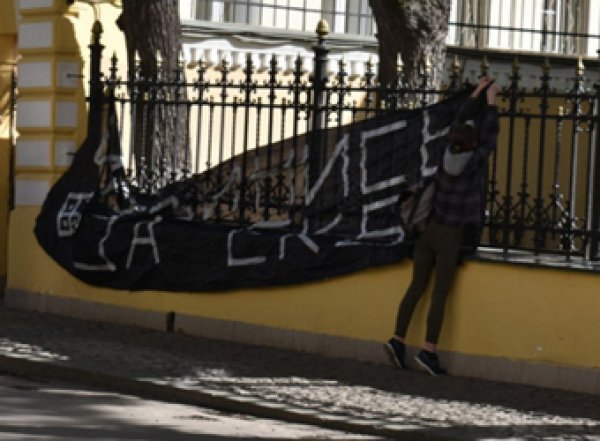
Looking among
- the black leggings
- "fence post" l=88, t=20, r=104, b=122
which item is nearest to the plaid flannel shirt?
the black leggings

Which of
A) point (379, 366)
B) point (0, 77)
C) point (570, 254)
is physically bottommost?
point (379, 366)

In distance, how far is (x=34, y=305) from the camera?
61.4 feet

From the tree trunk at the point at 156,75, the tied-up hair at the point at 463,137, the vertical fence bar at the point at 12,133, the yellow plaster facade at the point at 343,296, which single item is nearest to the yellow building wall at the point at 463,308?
the yellow plaster facade at the point at 343,296

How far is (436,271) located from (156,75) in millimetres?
4120

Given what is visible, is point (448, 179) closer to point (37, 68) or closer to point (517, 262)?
point (517, 262)

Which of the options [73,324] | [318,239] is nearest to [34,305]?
[73,324]

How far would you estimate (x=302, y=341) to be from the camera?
16062mm

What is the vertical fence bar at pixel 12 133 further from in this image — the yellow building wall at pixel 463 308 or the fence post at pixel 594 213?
the fence post at pixel 594 213

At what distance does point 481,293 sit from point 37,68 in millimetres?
5691

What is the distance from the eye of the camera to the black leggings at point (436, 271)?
1483cm

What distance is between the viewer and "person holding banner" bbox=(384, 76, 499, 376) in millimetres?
14820

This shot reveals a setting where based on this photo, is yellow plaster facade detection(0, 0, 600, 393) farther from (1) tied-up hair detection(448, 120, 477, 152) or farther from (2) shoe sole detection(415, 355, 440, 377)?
(1) tied-up hair detection(448, 120, 477, 152)

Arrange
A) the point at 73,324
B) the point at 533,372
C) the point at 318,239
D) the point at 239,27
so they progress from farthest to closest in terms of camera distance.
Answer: the point at 239,27 < the point at 73,324 < the point at 318,239 < the point at 533,372

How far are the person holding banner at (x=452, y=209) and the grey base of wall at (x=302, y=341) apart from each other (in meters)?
0.36
